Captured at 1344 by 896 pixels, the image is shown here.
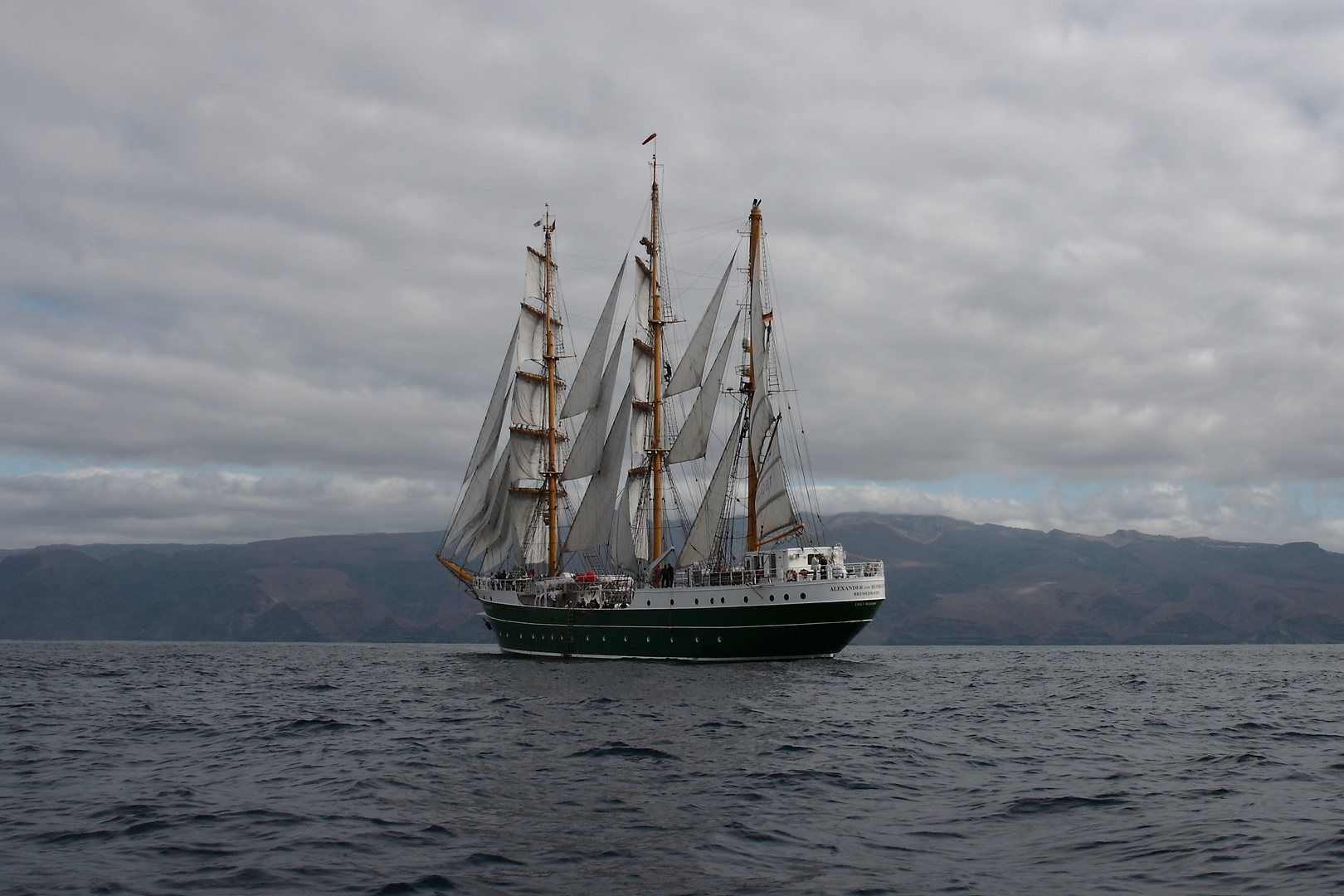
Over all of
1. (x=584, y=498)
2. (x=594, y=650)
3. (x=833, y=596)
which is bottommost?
(x=594, y=650)

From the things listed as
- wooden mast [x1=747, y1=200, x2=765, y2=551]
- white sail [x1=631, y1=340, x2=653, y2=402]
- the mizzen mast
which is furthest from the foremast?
the mizzen mast

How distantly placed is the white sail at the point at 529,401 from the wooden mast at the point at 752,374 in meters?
23.7

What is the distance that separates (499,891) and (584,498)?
2372 inches

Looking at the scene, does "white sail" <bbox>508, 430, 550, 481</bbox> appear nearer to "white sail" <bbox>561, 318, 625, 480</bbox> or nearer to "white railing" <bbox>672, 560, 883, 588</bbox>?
"white sail" <bbox>561, 318, 625, 480</bbox>

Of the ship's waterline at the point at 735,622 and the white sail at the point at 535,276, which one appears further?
the white sail at the point at 535,276

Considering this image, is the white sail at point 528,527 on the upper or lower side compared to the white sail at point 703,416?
lower

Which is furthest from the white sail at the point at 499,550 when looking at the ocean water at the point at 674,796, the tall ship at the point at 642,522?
the ocean water at the point at 674,796

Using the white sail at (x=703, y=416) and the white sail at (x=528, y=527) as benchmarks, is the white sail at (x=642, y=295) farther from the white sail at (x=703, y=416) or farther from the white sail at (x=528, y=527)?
the white sail at (x=528, y=527)

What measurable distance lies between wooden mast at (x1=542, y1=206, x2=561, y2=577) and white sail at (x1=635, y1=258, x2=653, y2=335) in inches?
515

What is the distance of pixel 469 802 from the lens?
19.8 m

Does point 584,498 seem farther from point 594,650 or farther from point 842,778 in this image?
point 842,778

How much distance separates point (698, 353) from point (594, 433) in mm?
12003

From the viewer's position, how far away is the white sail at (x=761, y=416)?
65688 mm

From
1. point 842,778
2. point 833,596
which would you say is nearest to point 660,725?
point 842,778
